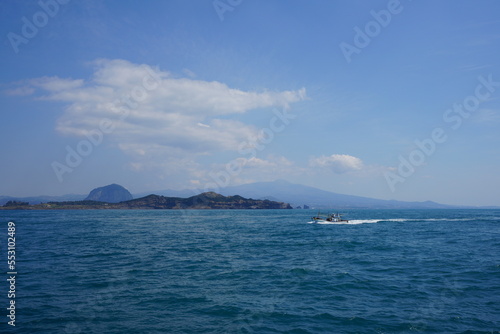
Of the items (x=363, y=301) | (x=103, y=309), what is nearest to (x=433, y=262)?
(x=363, y=301)

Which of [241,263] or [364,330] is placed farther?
[241,263]

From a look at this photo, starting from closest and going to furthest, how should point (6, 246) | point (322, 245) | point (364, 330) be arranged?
point (364, 330) < point (6, 246) < point (322, 245)

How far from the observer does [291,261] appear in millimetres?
37094

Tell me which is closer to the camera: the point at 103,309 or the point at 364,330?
the point at 364,330

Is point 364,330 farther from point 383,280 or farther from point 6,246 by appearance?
point 6,246

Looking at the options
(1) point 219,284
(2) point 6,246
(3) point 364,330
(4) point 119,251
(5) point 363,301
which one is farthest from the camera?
(2) point 6,246

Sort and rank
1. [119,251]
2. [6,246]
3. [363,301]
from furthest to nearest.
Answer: [6,246] < [119,251] < [363,301]

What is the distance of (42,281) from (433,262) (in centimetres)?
4390

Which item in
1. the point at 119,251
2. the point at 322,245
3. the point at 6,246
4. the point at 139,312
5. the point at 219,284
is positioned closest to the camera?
the point at 139,312

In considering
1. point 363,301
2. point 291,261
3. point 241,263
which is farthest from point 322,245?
point 363,301

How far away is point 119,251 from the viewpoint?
145 ft

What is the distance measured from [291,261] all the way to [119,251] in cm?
2609

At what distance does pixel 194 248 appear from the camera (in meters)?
48.2

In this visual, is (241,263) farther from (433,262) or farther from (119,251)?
(433,262)
